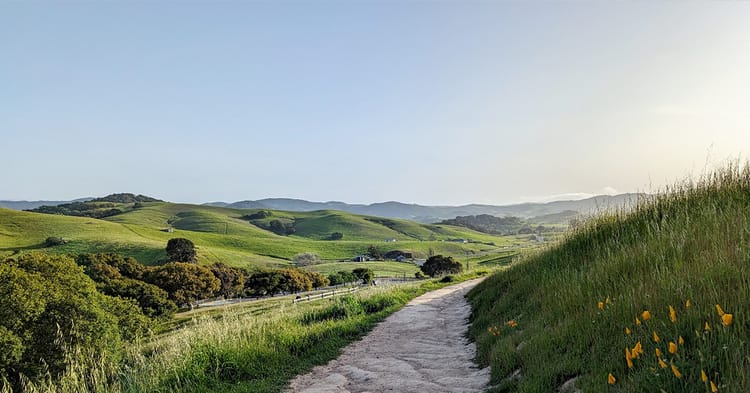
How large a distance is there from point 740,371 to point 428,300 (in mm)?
15978

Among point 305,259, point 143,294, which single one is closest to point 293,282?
point 143,294

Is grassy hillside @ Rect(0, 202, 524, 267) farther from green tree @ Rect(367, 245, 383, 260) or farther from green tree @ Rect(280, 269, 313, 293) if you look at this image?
green tree @ Rect(280, 269, 313, 293)

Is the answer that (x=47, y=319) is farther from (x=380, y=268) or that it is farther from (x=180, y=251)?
(x=380, y=268)

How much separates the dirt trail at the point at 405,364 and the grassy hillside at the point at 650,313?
0.58 meters

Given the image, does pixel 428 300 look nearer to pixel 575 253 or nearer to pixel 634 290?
pixel 575 253

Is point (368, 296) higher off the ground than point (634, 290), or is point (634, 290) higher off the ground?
point (634, 290)

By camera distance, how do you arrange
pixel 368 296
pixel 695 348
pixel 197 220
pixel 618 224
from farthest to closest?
pixel 197 220 < pixel 368 296 < pixel 618 224 < pixel 695 348

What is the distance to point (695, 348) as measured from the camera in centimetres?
336

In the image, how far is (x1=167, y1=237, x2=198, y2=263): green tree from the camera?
79.6 m

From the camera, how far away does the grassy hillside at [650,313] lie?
329 centimetres

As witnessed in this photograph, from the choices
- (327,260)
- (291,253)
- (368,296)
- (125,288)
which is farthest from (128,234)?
(368,296)

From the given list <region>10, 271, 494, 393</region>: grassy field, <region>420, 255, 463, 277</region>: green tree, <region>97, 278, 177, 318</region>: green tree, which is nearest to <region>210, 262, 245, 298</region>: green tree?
<region>97, 278, 177, 318</region>: green tree

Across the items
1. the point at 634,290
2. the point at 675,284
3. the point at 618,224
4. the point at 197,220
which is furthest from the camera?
the point at 197,220

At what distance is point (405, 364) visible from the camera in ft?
26.0
